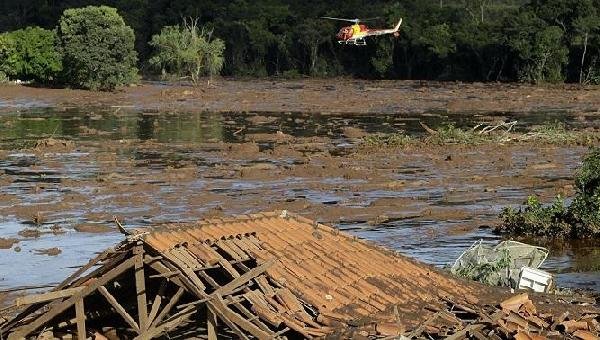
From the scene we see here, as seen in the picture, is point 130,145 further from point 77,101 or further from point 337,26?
point 337,26

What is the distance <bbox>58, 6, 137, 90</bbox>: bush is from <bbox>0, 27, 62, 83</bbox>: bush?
1607mm

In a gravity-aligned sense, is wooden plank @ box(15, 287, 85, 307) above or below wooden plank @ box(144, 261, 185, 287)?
below

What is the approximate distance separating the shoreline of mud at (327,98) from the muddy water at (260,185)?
1172 cm

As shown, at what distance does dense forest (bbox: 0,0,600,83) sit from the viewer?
76062 mm

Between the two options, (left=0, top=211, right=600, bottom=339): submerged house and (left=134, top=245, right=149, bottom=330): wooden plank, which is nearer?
(left=0, top=211, right=600, bottom=339): submerged house

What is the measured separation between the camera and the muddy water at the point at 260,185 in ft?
66.4

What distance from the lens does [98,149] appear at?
37.2 meters

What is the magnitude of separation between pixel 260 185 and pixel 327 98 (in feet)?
121

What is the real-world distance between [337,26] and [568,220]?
3104 inches

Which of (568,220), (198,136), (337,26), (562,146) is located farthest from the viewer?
(337,26)

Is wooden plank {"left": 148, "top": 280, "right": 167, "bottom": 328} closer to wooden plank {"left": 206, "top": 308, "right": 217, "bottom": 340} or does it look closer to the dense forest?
wooden plank {"left": 206, "top": 308, "right": 217, "bottom": 340}

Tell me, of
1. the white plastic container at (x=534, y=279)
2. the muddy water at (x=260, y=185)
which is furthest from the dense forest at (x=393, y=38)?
the white plastic container at (x=534, y=279)

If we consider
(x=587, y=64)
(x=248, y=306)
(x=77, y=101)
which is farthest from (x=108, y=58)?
(x=248, y=306)


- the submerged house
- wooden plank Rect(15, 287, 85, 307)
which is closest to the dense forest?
the submerged house
